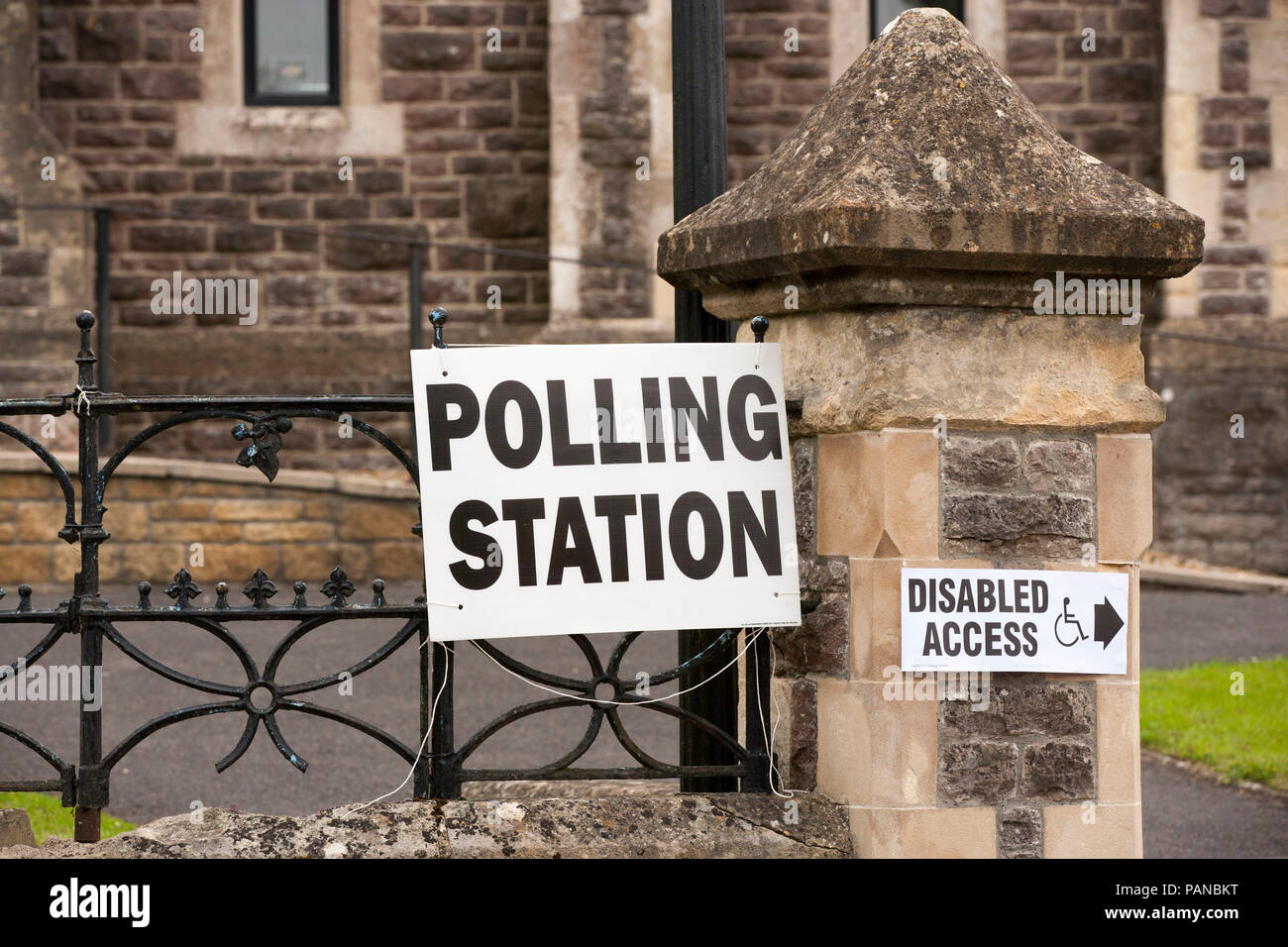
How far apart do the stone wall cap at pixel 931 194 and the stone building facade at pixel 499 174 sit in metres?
7.45

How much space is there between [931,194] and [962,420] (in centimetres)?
50

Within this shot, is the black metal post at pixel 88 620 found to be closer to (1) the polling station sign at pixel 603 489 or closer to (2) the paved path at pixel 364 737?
(1) the polling station sign at pixel 603 489

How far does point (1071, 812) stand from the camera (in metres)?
3.37

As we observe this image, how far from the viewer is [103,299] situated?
34.3 ft

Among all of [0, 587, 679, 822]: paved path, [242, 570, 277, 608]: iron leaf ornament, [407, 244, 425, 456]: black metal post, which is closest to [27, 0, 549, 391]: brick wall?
[407, 244, 425, 456]: black metal post

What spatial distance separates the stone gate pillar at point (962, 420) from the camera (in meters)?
3.28

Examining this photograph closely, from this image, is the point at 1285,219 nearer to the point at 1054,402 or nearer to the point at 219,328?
the point at 219,328

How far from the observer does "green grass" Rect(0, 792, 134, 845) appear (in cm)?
504

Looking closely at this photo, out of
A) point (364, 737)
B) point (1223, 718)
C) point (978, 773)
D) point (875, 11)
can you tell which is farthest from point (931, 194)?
point (875, 11)

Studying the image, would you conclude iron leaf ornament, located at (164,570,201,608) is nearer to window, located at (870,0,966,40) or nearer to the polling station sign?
the polling station sign

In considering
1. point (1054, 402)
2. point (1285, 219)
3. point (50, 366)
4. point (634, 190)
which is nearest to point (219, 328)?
point (50, 366)

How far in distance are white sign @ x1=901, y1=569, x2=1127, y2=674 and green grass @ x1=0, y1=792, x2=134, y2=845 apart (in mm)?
2839

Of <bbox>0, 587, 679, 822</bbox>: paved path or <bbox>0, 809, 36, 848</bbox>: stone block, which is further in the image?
<bbox>0, 587, 679, 822</bbox>: paved path
